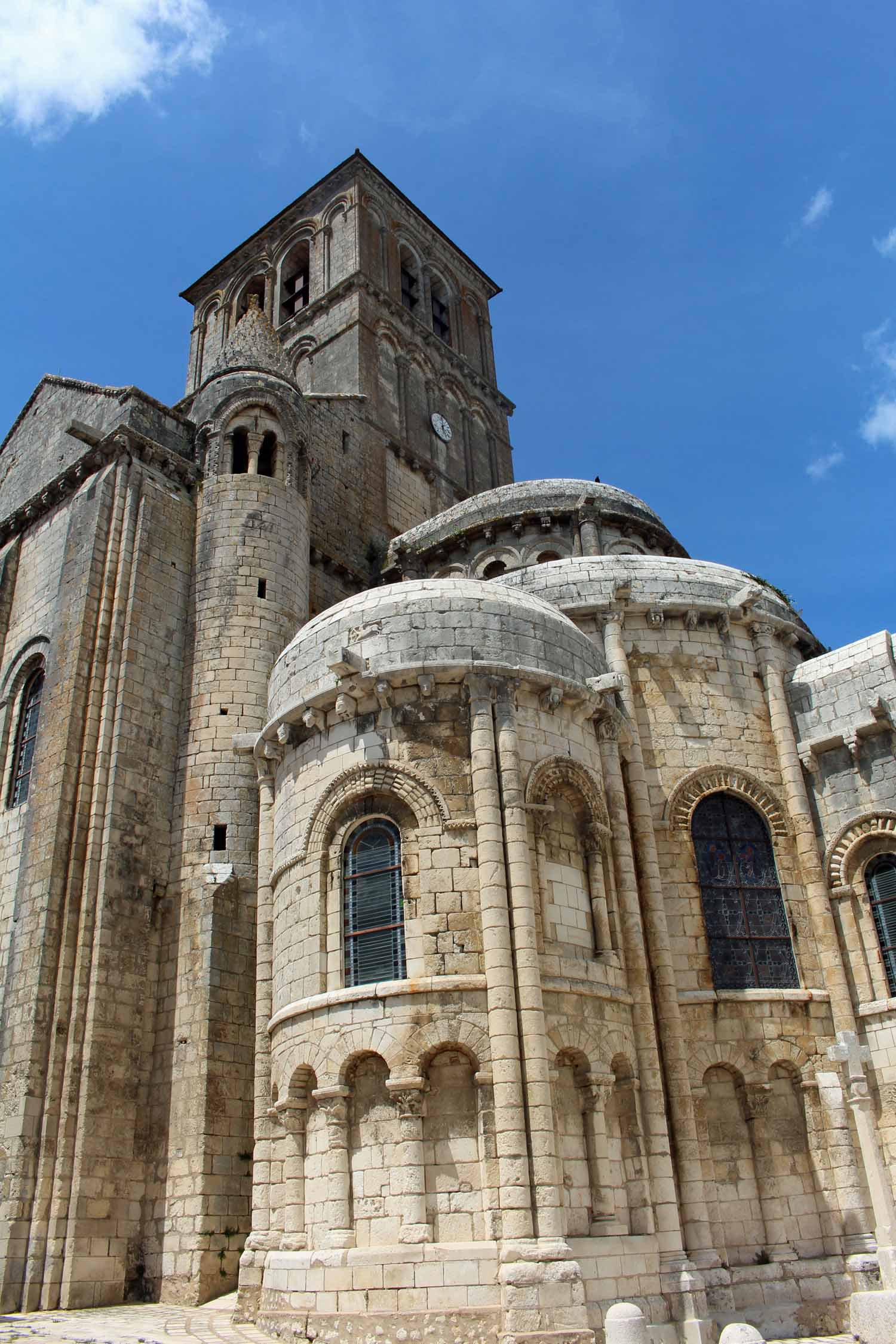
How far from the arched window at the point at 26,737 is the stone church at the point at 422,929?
0.11 meters

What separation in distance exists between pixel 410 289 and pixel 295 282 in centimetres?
380

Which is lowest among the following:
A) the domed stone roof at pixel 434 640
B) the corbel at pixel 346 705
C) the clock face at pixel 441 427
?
the corbel at pixel 346 705

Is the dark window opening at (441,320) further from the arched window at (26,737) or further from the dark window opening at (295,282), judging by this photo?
the arched window at (26,737)

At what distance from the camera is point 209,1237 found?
14891mm

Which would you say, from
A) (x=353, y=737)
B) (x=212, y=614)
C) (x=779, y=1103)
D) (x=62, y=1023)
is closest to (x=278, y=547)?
(x=212, y=614)

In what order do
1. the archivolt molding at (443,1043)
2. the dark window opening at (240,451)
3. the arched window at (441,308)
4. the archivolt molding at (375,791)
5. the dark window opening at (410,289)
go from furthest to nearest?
the arched window at (441,308), the dark window opening at (410,289), the dark window opening at (240,451), the archivolt molding at (375,791), the archivolt molding at (443,1043)

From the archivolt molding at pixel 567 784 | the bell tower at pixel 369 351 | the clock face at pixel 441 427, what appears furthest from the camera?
the clock face at pixel 441 427

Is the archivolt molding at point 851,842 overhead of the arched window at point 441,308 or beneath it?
beneath

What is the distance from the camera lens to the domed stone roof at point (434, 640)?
1359cm

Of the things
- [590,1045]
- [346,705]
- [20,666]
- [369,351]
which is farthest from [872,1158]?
[369,351]

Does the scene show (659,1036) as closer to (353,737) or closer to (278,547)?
(353,737)

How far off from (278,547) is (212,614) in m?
1.98

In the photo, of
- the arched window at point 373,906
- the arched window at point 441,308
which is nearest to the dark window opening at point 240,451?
the arched window at point 373,906

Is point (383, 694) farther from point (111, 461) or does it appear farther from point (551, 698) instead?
point (111, 461)
